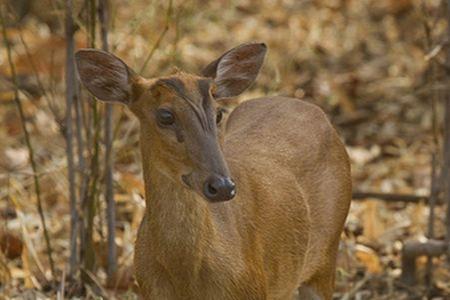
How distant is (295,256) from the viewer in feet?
21.5

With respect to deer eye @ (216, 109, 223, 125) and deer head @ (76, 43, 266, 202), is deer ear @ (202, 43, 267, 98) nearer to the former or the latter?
deer head @ (76, 43, 266, 202)

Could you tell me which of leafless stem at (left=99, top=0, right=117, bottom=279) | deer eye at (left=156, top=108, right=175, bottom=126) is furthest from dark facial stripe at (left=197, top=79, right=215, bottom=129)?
leafless stem at (left=99, top=0, right=117, bottom=279)

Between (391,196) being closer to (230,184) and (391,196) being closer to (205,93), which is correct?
(205,93)

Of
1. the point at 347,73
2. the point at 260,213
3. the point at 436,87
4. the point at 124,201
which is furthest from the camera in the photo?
the point at 347,73

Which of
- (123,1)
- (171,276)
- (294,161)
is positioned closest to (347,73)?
(123,1)

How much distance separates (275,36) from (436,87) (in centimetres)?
594

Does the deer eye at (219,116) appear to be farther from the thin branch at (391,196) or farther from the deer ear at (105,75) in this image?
the thin branch at (391,196)

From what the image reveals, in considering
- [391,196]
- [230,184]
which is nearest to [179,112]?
[230,184]

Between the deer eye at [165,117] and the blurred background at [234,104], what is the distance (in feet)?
4.76

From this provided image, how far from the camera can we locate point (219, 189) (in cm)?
519

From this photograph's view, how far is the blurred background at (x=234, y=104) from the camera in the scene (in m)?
7.39

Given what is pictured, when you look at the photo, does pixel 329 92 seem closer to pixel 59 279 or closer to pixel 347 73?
pixel 347 73

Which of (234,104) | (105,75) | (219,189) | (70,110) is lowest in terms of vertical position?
(234,104)

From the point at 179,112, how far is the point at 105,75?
572mm
